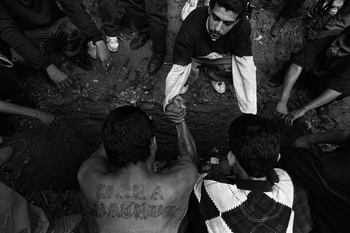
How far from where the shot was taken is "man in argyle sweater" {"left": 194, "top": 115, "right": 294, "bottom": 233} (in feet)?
4.92

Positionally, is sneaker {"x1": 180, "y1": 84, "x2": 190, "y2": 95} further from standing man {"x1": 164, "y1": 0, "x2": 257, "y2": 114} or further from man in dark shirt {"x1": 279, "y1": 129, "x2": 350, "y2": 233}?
man in dark shirt {"x1": 279, "y1": 129, "x2": 350, "y2": 233}

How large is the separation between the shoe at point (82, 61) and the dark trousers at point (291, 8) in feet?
7.59

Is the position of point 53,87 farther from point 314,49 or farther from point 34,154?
point 314,49

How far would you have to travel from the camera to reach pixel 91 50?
9.82 feet

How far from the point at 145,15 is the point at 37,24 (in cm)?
104

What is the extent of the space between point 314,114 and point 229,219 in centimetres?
202

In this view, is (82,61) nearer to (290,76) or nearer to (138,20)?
(138,20)

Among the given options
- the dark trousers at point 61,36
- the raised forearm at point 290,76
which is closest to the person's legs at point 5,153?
the dark trousers at point 61,36

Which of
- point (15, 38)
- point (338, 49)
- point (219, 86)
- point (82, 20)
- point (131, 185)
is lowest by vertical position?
point (131, 185)

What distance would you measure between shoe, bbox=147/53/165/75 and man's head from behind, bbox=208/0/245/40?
3.34 feet

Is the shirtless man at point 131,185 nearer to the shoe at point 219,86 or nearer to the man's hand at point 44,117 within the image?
the man's hand at point 44,117

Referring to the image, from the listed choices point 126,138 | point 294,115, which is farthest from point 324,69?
point 126,138

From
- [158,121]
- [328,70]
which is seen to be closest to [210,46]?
[158,121]

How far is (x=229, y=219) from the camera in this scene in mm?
1537
